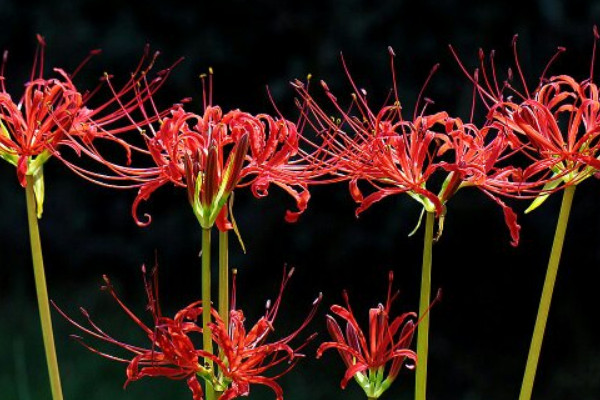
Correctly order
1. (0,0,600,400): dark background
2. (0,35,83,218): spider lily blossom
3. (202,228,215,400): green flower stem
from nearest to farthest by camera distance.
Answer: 1. (202,228,215,400): green flower stem
2. (0,35,83,218): spider lily blossom
3. (0,0,600,400): dark background

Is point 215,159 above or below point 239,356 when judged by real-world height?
above

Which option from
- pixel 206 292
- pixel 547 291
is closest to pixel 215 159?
pixel 206 292

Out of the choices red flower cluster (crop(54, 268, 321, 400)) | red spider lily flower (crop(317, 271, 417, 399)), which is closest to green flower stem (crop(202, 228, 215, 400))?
red flower cluster (crop(54, 268, 321, 400))

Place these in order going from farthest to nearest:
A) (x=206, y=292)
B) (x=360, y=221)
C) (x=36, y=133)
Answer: (x=360, y=221) < (x=36, y=133) < (x=206, y=292)

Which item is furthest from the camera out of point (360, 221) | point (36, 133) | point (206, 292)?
point (360, 221)

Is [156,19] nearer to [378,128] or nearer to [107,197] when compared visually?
[107,197]

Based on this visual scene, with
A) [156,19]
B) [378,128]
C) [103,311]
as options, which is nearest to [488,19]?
[156,19]

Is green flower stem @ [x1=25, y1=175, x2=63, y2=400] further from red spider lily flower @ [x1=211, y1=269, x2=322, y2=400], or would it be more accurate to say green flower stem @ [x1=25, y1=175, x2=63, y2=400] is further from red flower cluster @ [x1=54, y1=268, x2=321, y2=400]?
red spider lily flower @ [x1=211, y1=269, x2=322, y2=400]

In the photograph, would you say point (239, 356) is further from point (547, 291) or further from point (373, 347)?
point (547, 291)
